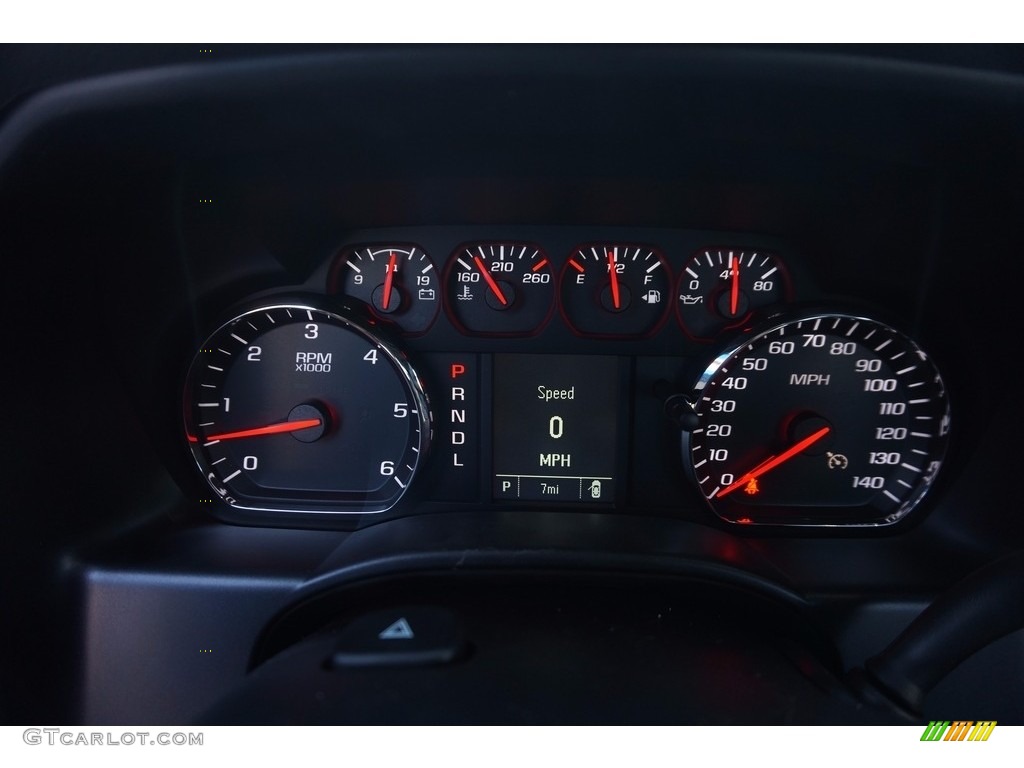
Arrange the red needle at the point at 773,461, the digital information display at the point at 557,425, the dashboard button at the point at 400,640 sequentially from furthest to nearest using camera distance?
the digital information display at the point at 557,425 → the red needle at the point at 773,461 → the dashboard button at the point at 400,640

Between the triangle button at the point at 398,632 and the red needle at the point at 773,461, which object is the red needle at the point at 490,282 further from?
the triangle button at the point at 398,632

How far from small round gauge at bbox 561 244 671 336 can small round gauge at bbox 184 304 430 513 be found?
0.58m

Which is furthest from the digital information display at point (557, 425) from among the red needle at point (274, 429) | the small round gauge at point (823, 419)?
the red needle at point (274, 429)

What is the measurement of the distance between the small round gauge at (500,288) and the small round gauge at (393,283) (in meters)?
0.07

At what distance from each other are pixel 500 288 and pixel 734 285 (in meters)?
0.67

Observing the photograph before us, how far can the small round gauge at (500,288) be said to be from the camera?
6.83ft

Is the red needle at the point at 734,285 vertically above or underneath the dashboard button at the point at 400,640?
above

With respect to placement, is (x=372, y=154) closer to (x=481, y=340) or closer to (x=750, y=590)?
(x=481, y=340)

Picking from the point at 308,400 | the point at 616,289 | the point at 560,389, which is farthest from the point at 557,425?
the point at 308,400

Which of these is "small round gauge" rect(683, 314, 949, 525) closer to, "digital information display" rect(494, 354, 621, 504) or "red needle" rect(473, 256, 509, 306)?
"digital information display" rect(494, 354, 621, 504)

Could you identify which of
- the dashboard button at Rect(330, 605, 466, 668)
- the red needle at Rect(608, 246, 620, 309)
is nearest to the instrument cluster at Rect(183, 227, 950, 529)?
the red needle at Rect(608, 246, 620, 309)

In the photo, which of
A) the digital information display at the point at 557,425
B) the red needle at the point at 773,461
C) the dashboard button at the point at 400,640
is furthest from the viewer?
the digital information display at the point at 557,425

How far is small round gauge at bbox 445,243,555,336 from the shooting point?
2.08 meters

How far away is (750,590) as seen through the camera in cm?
167
